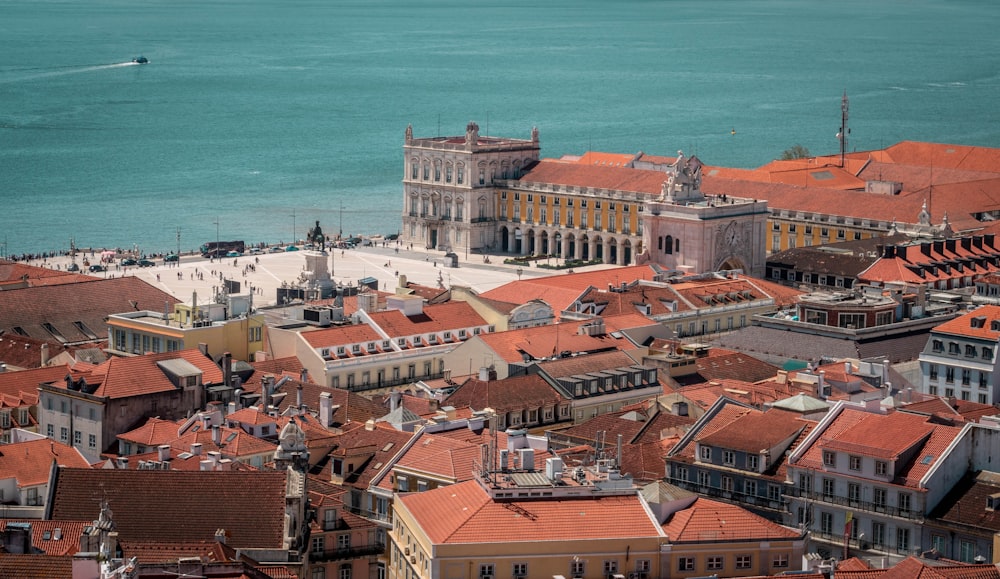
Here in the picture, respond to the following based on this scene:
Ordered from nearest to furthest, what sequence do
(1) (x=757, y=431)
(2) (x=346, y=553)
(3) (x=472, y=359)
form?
(2) (x=346, y=553) < (1) (x=757, y=431) < (3) (x=472, y=359)

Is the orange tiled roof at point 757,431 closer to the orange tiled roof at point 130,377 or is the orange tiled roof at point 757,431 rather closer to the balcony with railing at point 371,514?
the balcony with railing at point 371,514

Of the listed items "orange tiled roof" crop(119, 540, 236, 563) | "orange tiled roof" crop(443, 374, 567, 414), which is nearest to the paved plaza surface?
"orange tiled roof" crop(443, 374, 567, 414)

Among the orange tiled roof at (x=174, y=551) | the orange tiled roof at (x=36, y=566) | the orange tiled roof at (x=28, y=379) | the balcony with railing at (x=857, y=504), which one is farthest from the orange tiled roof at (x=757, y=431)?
the orange tiled roof at (x=28, y=379)

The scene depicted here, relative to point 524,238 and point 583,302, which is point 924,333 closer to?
point 583,302

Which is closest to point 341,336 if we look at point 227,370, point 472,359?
point 472,359

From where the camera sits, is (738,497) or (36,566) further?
(738,497)

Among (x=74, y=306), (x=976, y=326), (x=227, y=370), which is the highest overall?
(x=976, y=326)

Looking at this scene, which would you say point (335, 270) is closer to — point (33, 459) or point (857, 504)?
point (33, 459)
